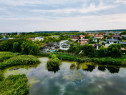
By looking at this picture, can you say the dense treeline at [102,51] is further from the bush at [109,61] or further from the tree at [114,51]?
the bush at [109,61]

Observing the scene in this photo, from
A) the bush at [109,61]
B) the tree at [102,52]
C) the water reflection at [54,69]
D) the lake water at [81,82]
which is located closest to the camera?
the lake water at [81,82]

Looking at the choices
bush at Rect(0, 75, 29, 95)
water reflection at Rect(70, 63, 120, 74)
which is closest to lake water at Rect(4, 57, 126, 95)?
water reflection at Rect(70, 63, 120, 74)

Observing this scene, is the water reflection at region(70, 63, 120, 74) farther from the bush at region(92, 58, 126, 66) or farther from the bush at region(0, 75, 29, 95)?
the bush at region(0, 75, 29, 95)

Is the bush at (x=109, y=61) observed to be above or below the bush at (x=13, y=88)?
above

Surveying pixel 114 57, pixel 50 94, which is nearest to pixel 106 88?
pixel 50 94

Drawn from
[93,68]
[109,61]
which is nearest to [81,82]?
[93,68]

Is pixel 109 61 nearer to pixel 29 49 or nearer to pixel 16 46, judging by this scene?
pixel 29 49

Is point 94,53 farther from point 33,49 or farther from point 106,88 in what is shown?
point 33,49

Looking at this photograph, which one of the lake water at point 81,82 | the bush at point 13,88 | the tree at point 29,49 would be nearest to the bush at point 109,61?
the lake water at point 81,82

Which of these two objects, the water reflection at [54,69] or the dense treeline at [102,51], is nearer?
the water reflection at [54,69]
